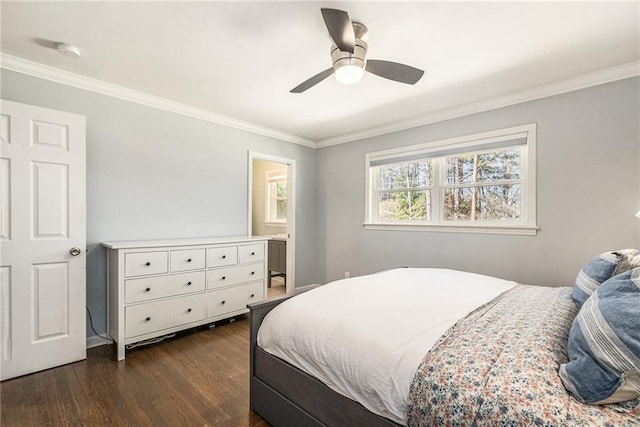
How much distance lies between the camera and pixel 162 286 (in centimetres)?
280

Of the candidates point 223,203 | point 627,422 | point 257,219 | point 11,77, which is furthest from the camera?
point 257,219

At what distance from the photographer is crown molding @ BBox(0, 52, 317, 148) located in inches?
95.6

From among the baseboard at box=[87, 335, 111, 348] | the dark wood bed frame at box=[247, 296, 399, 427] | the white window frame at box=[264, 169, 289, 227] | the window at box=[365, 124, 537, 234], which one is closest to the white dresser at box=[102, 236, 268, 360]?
the baseboard at box=[87, 335, 111, 348]

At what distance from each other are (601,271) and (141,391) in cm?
301

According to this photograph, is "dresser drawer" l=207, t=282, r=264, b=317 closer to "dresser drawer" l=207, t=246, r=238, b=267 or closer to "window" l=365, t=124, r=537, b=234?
"dresser drawer" l=207, t=246, r=238, b=267

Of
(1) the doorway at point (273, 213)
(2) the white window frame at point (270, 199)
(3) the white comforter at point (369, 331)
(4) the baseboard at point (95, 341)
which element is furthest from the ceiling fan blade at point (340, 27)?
(2) the white window frame at point (270, 199)

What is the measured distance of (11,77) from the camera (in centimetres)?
241

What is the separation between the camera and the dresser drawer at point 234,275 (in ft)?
10.4

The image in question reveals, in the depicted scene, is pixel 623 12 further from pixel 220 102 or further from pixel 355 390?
pixel 220 102

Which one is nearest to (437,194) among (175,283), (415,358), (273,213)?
(415,358)

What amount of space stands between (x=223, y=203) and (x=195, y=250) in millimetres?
916

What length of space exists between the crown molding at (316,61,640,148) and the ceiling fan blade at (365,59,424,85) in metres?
1.54

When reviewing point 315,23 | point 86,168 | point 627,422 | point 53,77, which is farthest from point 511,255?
point 53,77

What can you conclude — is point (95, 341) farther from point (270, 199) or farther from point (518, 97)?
point (518, 97)
